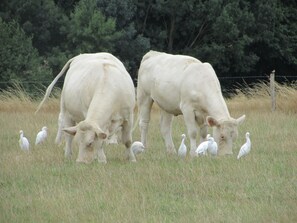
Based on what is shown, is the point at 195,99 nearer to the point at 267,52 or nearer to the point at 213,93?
the point at 213,93

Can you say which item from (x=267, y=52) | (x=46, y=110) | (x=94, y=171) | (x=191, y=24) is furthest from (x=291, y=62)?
(x=94, y=171)

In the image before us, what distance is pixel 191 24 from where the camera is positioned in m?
43.5

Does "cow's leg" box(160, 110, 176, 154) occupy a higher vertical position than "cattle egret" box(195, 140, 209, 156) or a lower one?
lower

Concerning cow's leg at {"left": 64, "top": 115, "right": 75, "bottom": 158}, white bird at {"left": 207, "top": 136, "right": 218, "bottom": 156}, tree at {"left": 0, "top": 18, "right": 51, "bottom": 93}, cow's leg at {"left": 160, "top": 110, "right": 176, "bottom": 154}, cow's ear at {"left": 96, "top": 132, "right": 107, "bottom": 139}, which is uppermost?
cow's ear at {"left": 96, "top": 132, "right": 107, "bottom": 139}

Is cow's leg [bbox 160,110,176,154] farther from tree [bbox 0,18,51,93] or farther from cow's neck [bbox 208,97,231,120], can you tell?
tree [bbox 0,18,51,93]

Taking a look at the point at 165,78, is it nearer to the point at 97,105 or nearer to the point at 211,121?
the point at 211,121

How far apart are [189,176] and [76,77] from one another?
11.3 feet

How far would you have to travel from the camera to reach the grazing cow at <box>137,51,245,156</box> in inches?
539

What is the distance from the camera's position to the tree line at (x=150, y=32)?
38094mm

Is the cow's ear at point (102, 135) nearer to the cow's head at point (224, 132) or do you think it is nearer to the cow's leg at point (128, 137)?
the cow's leg at point (128, 137)

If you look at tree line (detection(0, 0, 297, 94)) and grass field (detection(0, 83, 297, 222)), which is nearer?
grass field (detection(0, 83, 297, 222))

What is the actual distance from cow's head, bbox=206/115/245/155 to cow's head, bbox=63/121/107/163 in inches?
89.6

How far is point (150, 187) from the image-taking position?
35.2ft

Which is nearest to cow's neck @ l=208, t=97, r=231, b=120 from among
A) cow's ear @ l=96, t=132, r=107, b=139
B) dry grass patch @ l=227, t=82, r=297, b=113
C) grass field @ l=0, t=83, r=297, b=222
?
grass field @ l=0, t=83, r=297, b=222
